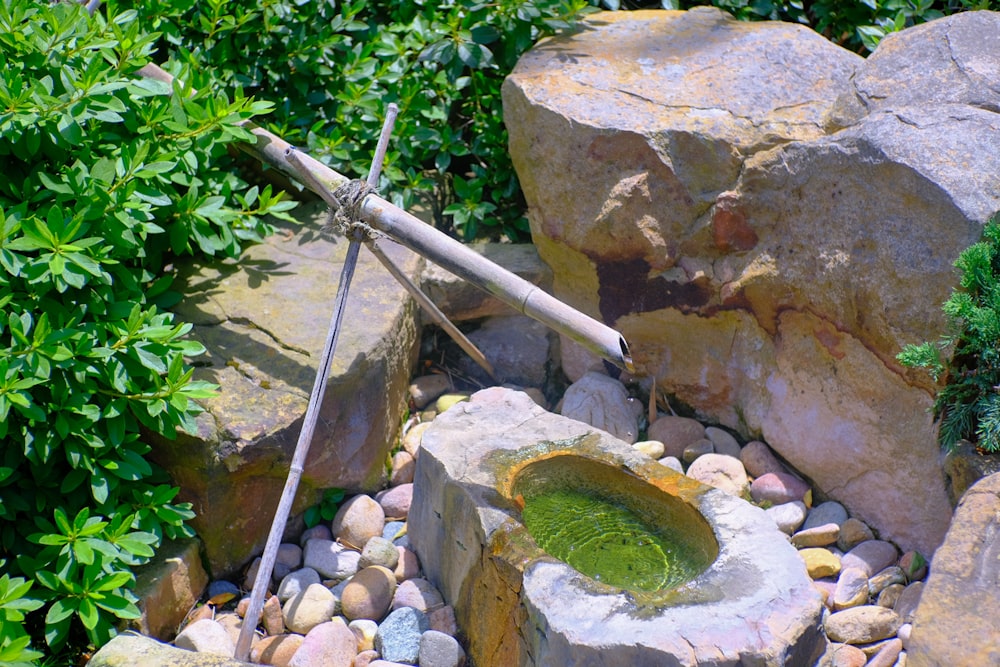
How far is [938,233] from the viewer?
10.5ft

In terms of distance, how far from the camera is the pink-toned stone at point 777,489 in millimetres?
3793

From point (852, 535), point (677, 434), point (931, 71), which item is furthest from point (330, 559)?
point (931, 71)

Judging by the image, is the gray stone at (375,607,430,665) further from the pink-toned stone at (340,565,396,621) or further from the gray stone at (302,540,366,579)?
the gray stone at (302,540,366,579)

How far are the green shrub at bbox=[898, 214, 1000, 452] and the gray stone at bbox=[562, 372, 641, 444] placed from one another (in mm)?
1272

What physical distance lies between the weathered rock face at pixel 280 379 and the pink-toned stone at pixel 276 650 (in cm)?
37

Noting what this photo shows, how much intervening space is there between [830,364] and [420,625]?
5.80ft

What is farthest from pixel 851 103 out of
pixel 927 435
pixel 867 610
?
pixel 867 610

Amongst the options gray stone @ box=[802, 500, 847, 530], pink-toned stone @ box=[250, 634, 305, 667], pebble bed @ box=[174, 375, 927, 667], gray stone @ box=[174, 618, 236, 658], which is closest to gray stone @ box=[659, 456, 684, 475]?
pebble bed @ box=[174, 375, 927, 667]

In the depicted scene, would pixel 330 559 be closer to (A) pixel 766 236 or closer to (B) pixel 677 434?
(B) pixel 677 434

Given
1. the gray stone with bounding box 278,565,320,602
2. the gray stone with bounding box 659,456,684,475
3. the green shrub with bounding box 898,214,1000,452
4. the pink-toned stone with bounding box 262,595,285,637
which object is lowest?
the pink-toned stone with bounding box 262,595,285,637

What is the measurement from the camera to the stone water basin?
2.62 m

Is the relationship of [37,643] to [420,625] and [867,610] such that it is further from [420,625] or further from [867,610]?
[867,610]

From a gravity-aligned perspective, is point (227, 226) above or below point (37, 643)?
above

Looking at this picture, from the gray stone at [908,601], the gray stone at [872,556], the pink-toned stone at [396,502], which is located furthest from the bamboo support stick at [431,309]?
the gray stone at [908,601]
